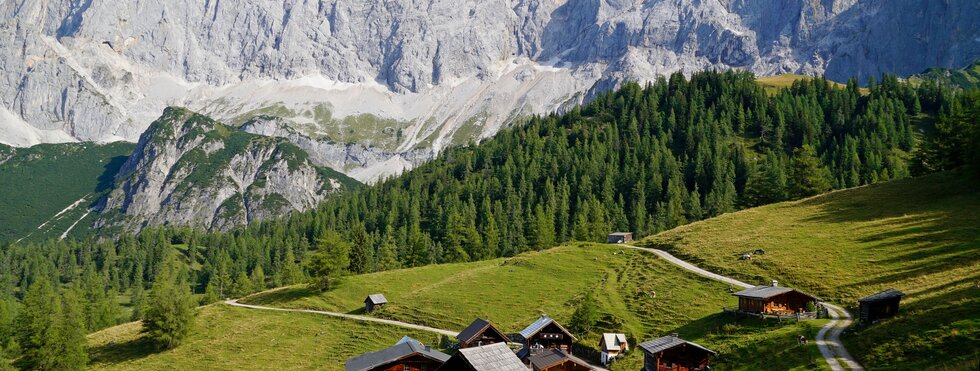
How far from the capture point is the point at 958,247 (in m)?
75.8

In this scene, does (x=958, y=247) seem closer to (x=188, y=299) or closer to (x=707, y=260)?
(x=707, y=260)

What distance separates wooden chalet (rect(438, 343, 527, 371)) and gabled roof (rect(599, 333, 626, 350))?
3204cm

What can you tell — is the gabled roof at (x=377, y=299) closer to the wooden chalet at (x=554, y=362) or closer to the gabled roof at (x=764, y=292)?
the wooden chalet at (x=554, y=362)

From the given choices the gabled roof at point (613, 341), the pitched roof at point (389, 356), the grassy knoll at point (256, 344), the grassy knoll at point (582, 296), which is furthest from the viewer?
the grassy knoll at point (256, 344)

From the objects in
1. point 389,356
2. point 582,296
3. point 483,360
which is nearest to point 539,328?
point 582,296

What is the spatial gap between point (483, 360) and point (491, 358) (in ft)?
2.79

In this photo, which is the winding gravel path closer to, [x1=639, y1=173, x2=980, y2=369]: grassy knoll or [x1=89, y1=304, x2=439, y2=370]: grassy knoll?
[x1=639, y1=173, x2=980, y2=369]: grassy knoll

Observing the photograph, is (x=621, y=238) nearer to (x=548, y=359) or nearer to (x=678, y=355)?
(x=678, y=355)

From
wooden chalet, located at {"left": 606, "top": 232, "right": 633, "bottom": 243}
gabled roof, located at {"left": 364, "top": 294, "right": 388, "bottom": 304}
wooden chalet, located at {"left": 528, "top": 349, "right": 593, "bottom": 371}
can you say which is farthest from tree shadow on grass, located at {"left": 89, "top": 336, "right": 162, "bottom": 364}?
wooden chalet, located at {"left": 606, "top": 232, "right": 633, "bottom": 243}

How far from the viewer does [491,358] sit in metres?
39.2

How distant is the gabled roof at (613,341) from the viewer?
70438 millimetres

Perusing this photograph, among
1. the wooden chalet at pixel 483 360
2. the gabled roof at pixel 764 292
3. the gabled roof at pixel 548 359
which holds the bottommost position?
the gabled roof at pixel 548 359

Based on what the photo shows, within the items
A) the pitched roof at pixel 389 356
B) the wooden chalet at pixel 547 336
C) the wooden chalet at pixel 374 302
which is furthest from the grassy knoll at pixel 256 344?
the pitched roof at pixel 389 356

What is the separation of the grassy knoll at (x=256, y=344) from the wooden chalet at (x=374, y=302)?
4.73 meters
